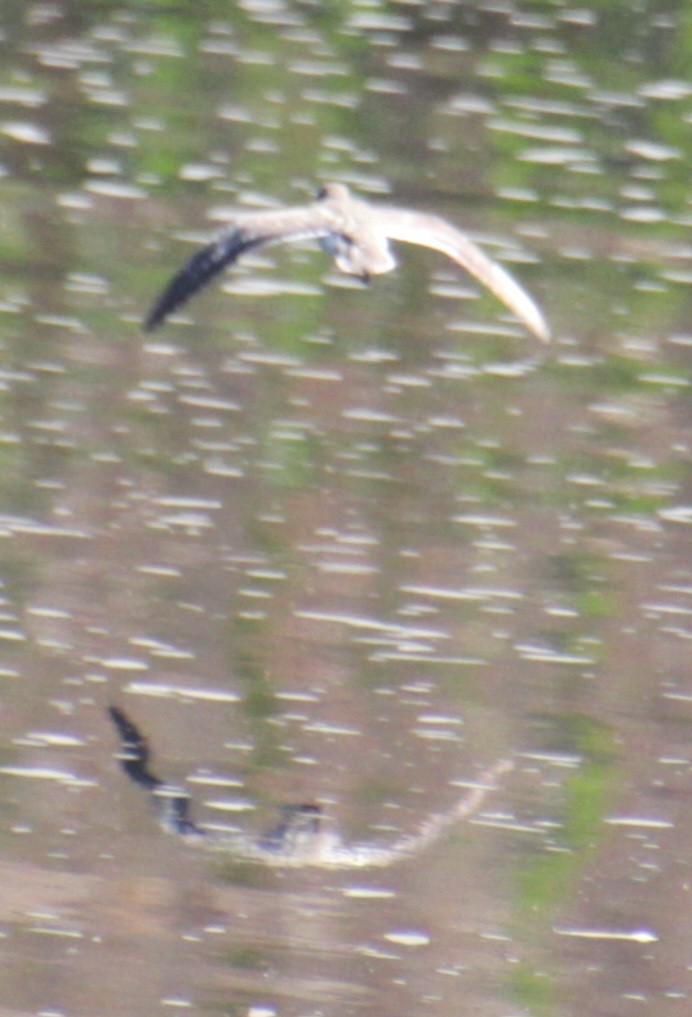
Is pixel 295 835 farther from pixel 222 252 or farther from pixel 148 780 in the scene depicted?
Answer: pixel 222 252

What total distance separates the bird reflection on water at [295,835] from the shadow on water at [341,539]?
2cm

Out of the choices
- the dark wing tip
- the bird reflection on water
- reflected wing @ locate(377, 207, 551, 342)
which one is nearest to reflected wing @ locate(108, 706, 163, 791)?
the bird reflection on water

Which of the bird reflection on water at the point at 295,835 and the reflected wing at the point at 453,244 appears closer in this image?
the bird reflection on water at the point at 295,835

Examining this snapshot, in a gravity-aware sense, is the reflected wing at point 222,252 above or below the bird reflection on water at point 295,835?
above

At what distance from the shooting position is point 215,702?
328 inches

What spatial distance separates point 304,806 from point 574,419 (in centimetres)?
327

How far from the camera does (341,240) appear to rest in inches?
361

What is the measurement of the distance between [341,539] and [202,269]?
113 cm

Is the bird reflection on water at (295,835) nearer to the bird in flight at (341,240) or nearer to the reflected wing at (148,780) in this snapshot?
the reflected wing at (148,780)

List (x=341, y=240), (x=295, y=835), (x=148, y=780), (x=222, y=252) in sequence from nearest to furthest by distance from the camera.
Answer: (x=295, y=835) < (x=148, y=780) < (x=222, y=252) < (x=341, y=240)

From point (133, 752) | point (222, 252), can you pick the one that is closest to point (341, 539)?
point (222, 252)

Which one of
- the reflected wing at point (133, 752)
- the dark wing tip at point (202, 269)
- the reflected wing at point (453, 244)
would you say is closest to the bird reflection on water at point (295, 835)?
the reflected wing at point (133, 752)

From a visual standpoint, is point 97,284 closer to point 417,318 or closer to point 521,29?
point 417,318

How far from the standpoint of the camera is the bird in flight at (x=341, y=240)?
8914mm
